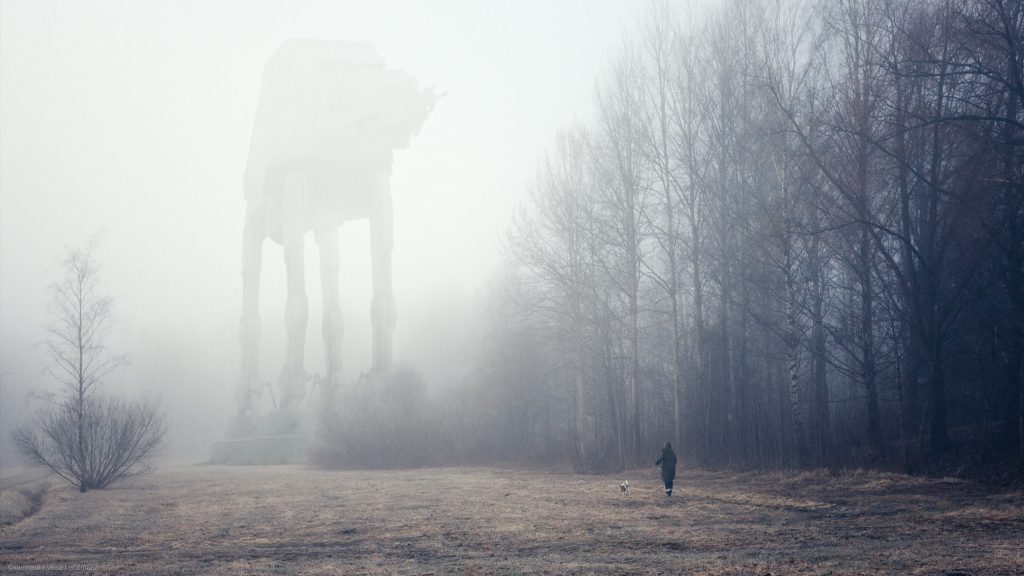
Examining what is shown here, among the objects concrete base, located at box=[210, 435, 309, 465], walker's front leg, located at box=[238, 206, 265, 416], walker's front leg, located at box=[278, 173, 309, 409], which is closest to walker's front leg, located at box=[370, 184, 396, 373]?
walker's front leg, located at box=[278, 173, 309, 409]

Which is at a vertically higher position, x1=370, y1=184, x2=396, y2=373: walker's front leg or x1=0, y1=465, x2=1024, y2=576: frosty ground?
x1=370, y1=184, x2=396, y2=373: walker's front leg

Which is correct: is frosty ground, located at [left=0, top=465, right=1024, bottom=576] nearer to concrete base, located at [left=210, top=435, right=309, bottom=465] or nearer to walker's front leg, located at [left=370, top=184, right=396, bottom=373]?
concrete base, located at [left=210, top=435, right=309, bottom=465]

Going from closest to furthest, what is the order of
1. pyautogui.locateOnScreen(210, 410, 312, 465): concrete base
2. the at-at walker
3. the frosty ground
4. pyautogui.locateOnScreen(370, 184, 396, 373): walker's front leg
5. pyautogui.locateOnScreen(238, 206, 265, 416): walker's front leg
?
the frosty ground < pyautogui.locateOnScreen(210, 410, 312, 465): concrete base < the at-at walker < pyautogui.locateOnScreen(370, 184, 396, 373): walker's front leg < pyautogui.locateOnScreen(238, 206, 265, 416): walker's front leg

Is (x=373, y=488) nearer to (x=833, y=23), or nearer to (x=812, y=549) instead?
(x=812, y=549)

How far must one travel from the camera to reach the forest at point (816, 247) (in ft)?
53.7

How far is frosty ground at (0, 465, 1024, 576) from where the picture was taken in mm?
9555

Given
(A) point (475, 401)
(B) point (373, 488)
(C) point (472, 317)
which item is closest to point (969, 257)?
(B) point (373, 488)

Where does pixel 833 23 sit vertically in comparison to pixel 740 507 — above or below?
above

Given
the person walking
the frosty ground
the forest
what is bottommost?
the frosty ground

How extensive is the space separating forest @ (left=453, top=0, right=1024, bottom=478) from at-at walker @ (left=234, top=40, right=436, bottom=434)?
9.81 m

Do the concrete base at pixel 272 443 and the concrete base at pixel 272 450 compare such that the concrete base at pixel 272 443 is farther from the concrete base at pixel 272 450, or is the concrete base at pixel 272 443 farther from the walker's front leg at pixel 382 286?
the walker's front leg at pixel 382 286

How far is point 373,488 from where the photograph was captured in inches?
867

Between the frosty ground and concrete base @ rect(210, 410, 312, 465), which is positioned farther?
concrete base @ rect(210, 410, 312, 465)

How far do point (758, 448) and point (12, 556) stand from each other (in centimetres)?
1642
